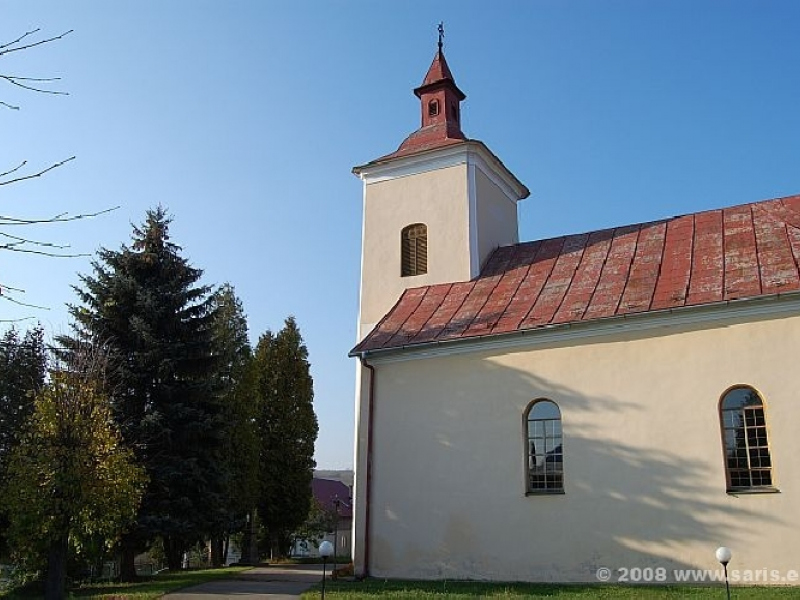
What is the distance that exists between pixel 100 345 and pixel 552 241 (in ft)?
37.4

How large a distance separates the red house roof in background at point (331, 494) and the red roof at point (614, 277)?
32.1 m

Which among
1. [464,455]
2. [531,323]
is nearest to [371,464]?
[464,455]

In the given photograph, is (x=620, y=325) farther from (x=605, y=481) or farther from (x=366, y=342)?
(x=366, y=342)

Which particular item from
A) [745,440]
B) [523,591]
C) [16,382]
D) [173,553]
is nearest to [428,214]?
[745,440]

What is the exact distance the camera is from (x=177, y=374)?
63.2ft

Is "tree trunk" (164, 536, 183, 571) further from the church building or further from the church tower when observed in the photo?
the church tower

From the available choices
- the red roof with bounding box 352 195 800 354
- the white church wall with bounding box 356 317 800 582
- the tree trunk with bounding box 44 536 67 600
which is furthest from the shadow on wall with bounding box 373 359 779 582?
the tree trunk with bounding box 44 536 67 600

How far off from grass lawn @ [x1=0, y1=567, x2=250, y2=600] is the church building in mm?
3874

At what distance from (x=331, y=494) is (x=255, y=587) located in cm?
3982

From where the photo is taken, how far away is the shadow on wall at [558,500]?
487 inches

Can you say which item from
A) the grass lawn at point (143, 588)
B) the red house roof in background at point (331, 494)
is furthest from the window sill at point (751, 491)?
the red house roof in background at point (331, 494)

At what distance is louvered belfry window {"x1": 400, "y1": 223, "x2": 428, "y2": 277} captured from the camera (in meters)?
18.6

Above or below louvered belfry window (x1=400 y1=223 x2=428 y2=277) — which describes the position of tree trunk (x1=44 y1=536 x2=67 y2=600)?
below

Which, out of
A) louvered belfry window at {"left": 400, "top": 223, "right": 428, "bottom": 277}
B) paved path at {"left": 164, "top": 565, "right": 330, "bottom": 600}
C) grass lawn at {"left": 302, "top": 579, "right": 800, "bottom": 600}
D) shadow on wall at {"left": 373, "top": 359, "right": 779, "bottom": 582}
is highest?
louvered belfry window at {"left": 400, "top": 223, "right": 428, "bottom": 277}
